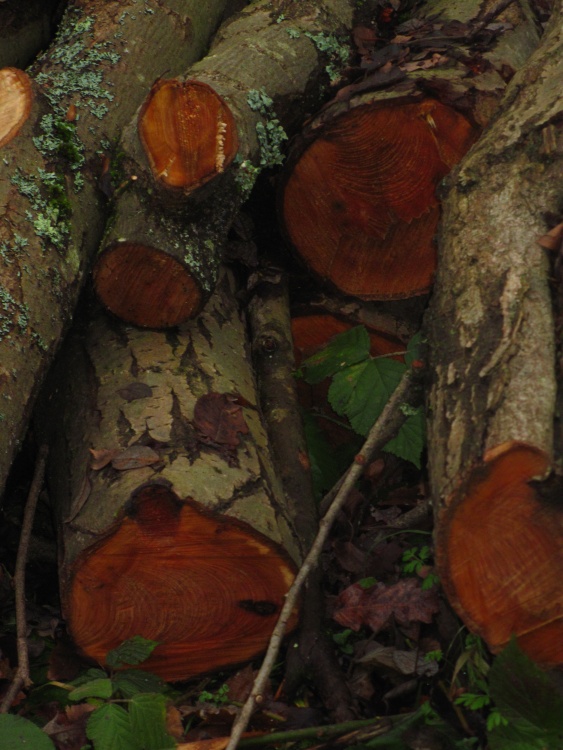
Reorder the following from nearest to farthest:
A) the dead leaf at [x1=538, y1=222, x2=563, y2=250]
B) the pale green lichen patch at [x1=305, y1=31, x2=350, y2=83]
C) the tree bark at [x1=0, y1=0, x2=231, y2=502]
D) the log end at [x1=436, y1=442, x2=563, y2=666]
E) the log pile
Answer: the log end at [x1=436, y1=442, x2=563, y2=666] → the log pile → the dead leaf at [x1=538, y1=222, x2=563, y2=250] → the tree bark at [x1=0, y1=0, x2=231, y2=502] → the pale green lichen patch at [x1=305, y1=31, x2=350, y2=83]

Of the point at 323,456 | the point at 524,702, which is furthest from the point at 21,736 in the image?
the point at 323,456

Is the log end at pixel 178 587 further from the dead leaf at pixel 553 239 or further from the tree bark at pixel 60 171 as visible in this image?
the dead leaf at pixel 553 239

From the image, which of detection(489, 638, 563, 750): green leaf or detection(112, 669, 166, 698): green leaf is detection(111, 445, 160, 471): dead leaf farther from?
detection(489, 638, 563, 750): green leaf

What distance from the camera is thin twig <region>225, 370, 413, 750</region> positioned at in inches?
79.4

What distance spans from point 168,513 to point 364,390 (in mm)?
1029

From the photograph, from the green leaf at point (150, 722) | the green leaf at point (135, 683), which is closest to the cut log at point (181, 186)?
the green leaf at point (135, 683)

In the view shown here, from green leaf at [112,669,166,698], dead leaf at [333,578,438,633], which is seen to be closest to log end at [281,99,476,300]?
dead leaf at [333,578,438,633]

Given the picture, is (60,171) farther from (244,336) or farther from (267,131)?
A: (244,336)

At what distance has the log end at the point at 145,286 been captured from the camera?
262 centimetres

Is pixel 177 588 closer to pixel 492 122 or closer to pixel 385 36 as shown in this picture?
pixel 492 122

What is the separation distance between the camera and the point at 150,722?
2111mm

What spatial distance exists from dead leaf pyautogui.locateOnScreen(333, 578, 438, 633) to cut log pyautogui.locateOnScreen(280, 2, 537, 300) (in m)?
1.23

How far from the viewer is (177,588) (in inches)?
92.5

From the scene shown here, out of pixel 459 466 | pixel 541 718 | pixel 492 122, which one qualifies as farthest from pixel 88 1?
pixel 541 718
